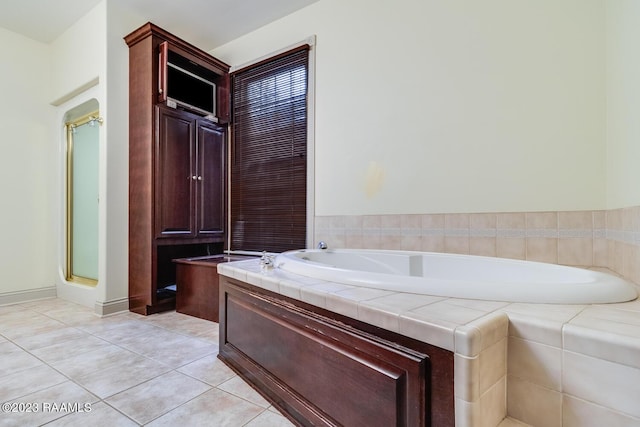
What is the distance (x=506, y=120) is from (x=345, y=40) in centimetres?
142

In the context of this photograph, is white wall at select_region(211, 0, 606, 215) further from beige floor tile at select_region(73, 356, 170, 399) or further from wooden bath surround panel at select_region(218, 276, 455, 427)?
beige floor tile at select_region(73, 356, 170, 399)

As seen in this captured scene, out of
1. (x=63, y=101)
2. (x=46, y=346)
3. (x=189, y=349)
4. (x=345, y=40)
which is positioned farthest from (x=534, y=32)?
(x=63, y=101)

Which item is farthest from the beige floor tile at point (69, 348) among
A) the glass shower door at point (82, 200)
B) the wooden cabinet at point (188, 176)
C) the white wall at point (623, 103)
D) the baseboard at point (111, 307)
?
the white wall at point (623, 103)

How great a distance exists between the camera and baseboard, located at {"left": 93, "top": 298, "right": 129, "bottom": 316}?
258 centimetres

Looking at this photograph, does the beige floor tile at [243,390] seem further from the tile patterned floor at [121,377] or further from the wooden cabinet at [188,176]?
the wooden cabinet at [188,176]

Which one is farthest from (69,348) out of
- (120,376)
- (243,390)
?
(243,390)

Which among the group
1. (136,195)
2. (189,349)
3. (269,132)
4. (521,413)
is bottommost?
(189,349)

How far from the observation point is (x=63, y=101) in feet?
10.7

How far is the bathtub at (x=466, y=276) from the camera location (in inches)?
35.5

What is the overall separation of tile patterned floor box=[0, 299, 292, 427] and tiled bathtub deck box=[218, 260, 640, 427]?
78 centimetres

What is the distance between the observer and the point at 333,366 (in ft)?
→ 3.32

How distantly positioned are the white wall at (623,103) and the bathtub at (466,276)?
473mm

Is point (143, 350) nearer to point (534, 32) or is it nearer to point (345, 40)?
point (345, 40)

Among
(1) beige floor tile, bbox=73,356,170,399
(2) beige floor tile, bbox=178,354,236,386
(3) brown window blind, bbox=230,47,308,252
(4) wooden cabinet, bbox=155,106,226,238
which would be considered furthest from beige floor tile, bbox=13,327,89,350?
(3) brown window blind, bbox=230,47,308,252
